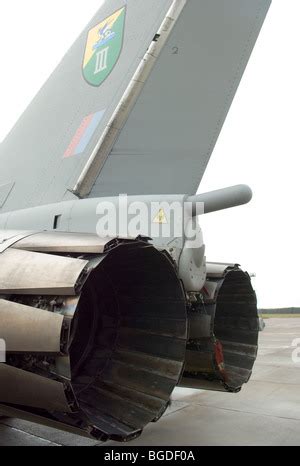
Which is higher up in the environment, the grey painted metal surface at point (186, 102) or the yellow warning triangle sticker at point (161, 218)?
the grey painted metal surface at point (186, 102)

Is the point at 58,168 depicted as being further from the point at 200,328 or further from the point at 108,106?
the point at 200,328

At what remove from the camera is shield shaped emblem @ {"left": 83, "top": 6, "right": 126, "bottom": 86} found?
4.21m

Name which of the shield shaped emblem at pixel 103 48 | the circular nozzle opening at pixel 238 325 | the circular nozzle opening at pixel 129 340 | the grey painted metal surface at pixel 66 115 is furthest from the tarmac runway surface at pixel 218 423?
the shield shaped emblem at pixel 103 48

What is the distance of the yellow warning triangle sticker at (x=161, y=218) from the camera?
3.29 meters

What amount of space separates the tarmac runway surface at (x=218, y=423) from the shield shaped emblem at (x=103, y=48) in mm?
3616

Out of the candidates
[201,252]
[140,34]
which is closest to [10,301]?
[201,252]

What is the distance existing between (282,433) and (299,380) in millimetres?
3569

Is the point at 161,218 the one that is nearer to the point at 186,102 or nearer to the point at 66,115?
the point at 186,102

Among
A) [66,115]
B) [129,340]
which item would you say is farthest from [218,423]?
[66,115]

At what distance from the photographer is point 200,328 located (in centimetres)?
414

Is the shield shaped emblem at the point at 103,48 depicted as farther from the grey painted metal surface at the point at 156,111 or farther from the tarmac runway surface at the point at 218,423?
the tarmac runway surface at the point at 218,423

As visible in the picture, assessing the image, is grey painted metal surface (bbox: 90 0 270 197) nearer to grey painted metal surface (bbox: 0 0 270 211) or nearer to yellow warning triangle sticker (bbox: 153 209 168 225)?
grey painted metal surface (bbox: 0 0 270 211)

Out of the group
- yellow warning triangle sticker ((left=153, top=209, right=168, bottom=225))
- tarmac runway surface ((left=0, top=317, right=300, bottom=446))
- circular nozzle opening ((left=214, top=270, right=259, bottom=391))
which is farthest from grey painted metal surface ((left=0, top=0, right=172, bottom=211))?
tarmac runway surface ((left=0, top=317, right=300, bottom=446))

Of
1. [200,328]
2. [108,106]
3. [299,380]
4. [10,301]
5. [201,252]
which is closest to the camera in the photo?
[10,301]
